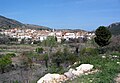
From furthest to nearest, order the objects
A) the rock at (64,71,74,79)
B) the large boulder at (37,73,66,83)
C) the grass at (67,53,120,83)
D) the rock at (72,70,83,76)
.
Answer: the rock at (72,70,83,76) → the rock at (64,71,74,79) → the large boulder at (37,73,66,83) → the grass at (67,53,120,83)

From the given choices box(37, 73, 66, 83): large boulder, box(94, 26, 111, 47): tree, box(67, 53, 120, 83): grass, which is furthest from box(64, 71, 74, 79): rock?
box(94, 26, 111, 47): tree

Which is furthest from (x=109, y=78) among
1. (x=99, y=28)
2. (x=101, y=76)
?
(x=99, y=28)

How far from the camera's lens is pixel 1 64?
37.3 m

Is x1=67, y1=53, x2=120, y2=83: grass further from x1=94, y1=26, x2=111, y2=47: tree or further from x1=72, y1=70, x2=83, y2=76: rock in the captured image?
x1=94, y1=26, x2=111, y2=47: tree

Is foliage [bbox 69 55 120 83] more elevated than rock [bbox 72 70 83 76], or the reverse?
foliage [bbox 69 55 120 83]

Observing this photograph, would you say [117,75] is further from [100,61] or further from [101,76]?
[100,61]

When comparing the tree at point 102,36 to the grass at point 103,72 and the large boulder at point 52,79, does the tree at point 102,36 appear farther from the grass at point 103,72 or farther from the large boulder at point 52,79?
the large boulder at point 52,79

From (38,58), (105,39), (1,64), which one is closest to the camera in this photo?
(1,64)

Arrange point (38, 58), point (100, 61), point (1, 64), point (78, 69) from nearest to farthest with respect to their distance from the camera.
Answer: point (78, 69) < point (100, 61) < point (1, 64) < point (38, 58)

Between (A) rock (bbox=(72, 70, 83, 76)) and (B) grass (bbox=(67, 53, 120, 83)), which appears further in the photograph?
(A) rock (bbox=(72, 70, 83, 76))

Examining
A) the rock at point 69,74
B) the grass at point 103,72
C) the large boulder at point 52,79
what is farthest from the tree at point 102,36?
the large boulder at point 52,79

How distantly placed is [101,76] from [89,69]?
59.5 inches

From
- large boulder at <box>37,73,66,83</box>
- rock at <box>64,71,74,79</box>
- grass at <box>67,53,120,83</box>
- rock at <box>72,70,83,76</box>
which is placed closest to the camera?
grass at <box>67,53,120,83</box>

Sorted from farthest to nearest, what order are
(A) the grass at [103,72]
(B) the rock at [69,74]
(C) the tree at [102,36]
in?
(C) the tree at [102,36] < (B) the rock at [69,74] < (A) the grass at [103,72]
